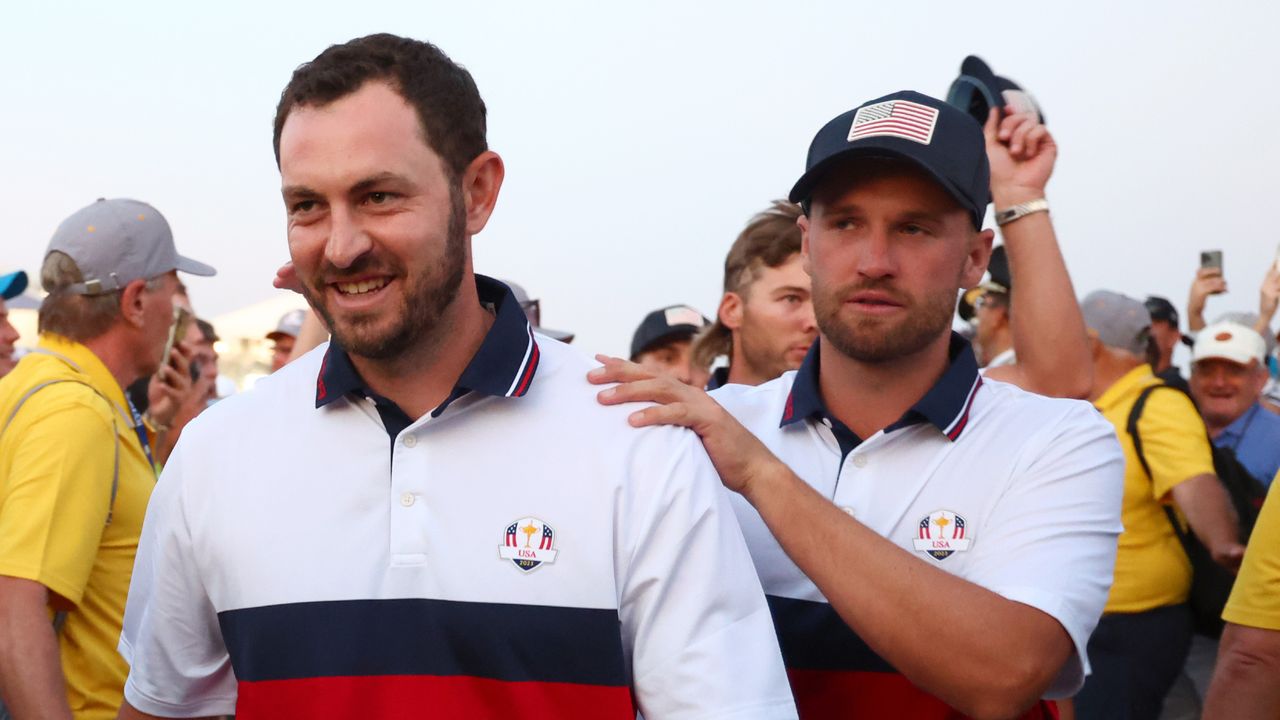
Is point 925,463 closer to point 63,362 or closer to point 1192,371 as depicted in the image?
point 63,362

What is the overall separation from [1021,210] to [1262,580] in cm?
98

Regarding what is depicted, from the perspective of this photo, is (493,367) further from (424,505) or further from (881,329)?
(881,329)

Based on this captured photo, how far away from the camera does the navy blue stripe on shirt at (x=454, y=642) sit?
6.79 feet

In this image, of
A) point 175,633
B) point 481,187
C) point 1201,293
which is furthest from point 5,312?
point 1201,293

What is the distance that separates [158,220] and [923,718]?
10.2 ft

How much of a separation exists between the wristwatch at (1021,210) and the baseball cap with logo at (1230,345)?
485 cm

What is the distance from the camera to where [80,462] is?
11.9ft

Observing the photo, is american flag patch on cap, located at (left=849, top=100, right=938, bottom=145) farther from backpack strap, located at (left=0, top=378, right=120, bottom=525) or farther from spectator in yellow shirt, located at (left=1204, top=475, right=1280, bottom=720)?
backpack strap, located at (left=0, top=378, right=120, bottom=525)

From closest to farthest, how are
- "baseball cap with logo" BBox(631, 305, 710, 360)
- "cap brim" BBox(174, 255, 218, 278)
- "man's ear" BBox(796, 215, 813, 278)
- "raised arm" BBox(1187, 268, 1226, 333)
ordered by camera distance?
"man's ear" BBox(796, 215, 813, 278)
"cap brim" BBox(174, 255, 218, 278)
"baseball cap with logo" BBox(631, 305, 710, 360)
"raised arm" BBox(1187, 268, 1226, 333)

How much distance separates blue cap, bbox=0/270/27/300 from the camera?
5.67 m

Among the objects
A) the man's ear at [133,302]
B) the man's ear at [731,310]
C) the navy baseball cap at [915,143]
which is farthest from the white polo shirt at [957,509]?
the man's ear at [133,302]

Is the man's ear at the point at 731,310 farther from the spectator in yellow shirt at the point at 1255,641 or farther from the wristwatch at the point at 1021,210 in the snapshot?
the spectator in yellow shirt at the point at 1255,641

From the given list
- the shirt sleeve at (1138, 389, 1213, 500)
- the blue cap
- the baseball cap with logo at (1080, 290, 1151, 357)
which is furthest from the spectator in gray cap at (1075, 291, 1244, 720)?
the blue cap

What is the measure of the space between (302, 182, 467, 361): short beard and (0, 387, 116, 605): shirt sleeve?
5.50ft
